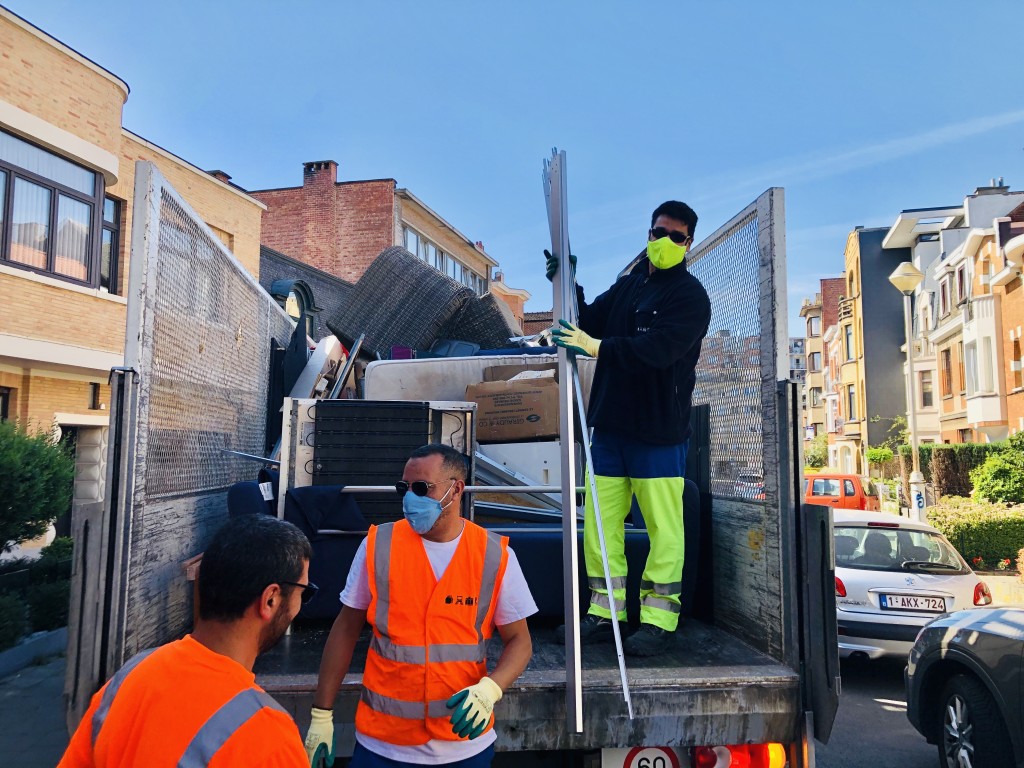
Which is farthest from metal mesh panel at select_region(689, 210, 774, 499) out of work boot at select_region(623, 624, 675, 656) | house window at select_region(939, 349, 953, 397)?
house window at select_region(939, 349, 953, 397)

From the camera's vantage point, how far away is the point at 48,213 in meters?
13.5

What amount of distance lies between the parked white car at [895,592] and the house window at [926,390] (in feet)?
122

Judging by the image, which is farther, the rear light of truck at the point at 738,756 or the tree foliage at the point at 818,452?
the tree foliage at the point at 818,452

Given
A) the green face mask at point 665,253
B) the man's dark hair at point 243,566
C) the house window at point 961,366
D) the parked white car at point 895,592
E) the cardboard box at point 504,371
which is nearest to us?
the man's dark hair at point 243,566

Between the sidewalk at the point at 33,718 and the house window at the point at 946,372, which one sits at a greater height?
the house window at the point at 946,372

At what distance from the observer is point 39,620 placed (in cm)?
784

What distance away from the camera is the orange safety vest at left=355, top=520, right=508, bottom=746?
2.29 metres

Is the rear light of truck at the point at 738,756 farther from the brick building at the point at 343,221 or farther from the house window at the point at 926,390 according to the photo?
the house window at the point at 926,390

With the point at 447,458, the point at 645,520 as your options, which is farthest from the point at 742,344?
the point at 447,458

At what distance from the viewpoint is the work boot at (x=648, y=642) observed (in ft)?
9.82

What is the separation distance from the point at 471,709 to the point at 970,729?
392 centimetres

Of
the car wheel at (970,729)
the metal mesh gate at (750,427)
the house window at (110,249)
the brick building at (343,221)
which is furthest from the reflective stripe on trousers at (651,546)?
the brick building at (343,221)

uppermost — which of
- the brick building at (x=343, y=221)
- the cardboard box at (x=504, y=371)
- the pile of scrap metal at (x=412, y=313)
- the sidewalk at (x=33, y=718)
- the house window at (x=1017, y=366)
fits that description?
the brick building at (x=343, y=221)

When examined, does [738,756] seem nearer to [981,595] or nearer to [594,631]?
[594,631]
